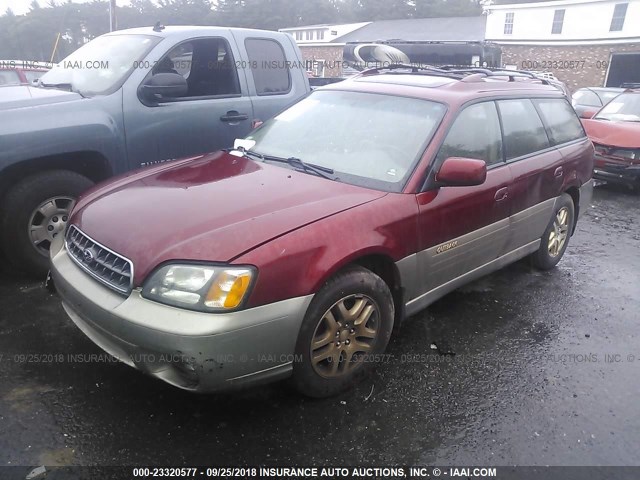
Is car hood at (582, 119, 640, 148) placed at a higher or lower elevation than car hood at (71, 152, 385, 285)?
lower

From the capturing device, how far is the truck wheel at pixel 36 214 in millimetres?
3654

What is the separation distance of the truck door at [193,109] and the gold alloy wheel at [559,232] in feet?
10.1

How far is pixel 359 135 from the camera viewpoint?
10.8ft

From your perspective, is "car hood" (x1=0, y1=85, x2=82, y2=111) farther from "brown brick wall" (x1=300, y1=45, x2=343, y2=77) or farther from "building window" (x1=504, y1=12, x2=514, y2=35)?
"building window" (x1=504, y1=12, x2=514, y2=35)

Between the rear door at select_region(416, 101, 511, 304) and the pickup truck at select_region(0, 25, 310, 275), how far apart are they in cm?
154

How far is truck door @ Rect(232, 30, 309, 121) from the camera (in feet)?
16.4

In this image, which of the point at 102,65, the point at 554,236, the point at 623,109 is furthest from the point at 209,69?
the point at 623,109

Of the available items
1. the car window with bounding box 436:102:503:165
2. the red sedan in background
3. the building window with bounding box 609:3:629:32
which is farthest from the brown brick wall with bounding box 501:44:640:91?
the car window with bounding box 436:102:503:165

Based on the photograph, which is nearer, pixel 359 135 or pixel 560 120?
pixel 359 135

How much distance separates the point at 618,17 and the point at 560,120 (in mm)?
31802

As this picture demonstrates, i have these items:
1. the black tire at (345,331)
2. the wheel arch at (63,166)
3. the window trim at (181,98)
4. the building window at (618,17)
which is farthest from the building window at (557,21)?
the black tire at (345,331)

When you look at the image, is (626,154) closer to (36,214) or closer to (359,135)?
(359,135)

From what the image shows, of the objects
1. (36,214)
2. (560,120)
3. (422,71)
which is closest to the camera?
(36,214)

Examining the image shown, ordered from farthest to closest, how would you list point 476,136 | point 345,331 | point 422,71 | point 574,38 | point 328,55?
1. point 328,55
2. point 574,38
3. point 422,71
4. point 476,136
5. point 345,331
